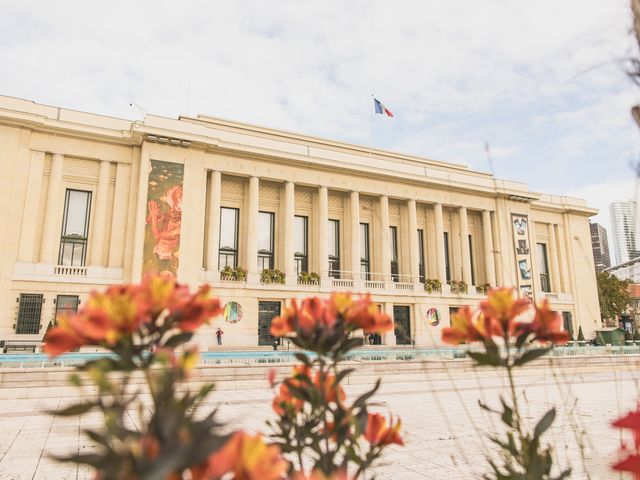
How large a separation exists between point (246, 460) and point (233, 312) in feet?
91.4

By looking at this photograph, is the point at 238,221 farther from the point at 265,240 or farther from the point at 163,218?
the point at 163,218

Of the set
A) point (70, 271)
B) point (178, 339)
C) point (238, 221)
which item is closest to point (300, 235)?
point (238, 221)

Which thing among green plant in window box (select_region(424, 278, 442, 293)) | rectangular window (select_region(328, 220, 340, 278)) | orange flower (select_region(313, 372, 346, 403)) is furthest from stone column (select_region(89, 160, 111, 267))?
orange flower (select_region(313, 372, 346, 403))

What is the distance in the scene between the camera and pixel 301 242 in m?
33.6

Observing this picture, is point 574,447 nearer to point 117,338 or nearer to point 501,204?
point 117,338

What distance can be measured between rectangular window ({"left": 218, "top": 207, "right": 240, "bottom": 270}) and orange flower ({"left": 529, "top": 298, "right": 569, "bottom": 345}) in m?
29.8

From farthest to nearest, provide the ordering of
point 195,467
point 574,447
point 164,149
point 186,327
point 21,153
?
point 164,149, point 21,153, point 574,447, point 186,327, point 195,467

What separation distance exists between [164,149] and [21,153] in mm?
7772

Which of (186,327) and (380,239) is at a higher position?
(380,239)

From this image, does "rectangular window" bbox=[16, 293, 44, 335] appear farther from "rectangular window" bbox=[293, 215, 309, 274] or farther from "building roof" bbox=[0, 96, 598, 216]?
"rectangular window" bbox=[293, 215, 309, 274]

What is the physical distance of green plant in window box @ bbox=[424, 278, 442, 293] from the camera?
34.4m

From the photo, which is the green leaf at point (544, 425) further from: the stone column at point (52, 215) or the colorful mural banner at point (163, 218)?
the stone column at point (52, 215)

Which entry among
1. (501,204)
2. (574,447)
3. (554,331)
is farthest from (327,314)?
(501,204)

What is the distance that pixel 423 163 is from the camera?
4169cm
